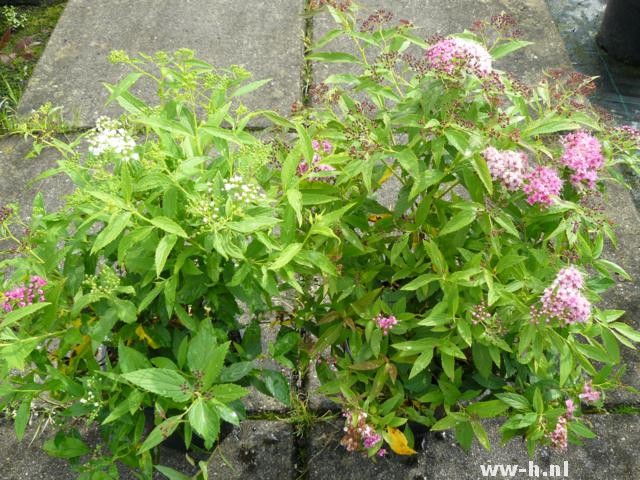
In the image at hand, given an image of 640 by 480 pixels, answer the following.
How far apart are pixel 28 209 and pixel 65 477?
3.72 ft

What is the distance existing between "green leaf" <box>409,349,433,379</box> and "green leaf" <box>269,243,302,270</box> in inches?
16.9

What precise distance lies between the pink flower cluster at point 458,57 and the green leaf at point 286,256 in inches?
19.6

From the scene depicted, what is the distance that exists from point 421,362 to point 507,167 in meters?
0.51

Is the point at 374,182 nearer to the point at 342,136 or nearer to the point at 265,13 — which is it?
the point at 342,136

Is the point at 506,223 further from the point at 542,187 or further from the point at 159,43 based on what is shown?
the point at 159,43

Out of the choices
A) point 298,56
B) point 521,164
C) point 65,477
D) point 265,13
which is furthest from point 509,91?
point 265,13

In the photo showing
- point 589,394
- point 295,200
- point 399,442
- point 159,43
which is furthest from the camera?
point 159,43

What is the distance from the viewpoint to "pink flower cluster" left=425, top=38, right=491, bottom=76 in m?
1.43

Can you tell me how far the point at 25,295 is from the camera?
149cm

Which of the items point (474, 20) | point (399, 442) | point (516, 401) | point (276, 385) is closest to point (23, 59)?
point (474, 20)

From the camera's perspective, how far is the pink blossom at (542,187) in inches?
57.4

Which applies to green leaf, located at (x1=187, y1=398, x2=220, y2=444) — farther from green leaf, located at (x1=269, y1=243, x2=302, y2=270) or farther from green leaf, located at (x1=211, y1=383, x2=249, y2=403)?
green leaf, located at (x1=269, y1=243, x2=302, y2=270)

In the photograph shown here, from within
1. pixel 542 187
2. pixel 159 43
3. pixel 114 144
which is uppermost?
pixel 114 144

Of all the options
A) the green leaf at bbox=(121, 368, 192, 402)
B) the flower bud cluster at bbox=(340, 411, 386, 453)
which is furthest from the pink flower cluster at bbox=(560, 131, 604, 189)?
the green leaf at bbox=(121, 368, 192, 402)
